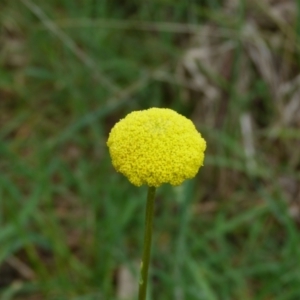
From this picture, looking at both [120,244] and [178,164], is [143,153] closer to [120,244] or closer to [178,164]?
[178,164]

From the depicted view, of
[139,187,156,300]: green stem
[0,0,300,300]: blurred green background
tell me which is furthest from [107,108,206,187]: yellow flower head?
[0,0,300,300]: blurred green background

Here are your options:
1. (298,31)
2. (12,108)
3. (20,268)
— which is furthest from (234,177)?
(12,108)

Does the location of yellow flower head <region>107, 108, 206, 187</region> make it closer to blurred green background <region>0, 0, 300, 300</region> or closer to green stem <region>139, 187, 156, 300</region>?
green stem <region>139, 187, 156, 300</region>

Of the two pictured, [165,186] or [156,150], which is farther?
[165,186]

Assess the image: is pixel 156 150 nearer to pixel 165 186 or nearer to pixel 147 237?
pixel 147 237

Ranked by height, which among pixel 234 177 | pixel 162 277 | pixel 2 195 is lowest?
pixel 162 277

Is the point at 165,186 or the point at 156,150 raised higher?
the point at 165,186

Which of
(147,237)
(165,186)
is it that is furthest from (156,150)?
(165,186)
